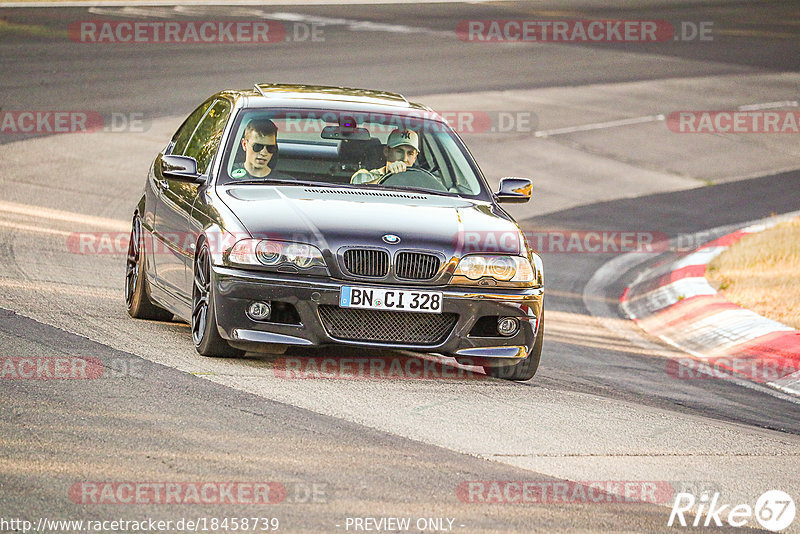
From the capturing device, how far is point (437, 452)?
Result: 622 centimetres

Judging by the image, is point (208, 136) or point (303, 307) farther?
point (208, 136)

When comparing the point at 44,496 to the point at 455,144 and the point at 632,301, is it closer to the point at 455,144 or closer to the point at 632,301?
the point at 455,144

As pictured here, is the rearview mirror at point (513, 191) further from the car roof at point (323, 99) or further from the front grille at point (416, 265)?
the front grille at point (416, 265)

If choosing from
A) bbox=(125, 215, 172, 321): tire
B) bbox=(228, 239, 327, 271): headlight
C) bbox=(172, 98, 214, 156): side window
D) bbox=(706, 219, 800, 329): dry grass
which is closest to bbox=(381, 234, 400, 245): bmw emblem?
bbox=(228, 239, 327, 271): headlight

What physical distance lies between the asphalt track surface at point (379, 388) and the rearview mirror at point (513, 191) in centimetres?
116

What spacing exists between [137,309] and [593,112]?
15632mm

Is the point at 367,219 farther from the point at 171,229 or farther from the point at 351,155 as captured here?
the point at 171,229

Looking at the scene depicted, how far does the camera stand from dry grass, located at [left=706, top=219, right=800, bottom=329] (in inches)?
454

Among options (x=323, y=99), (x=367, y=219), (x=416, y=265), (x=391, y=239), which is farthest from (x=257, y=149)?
(x=416, y=265)

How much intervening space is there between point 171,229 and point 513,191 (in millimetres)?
2198

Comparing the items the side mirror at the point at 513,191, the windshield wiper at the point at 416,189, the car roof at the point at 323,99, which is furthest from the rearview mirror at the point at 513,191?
the car roof at the point at 323,99

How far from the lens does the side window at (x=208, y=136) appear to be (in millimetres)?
8891

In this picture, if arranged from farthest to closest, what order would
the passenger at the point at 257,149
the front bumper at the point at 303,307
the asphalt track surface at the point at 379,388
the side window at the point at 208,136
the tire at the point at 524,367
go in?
the side window at the point at 208,136 → the passenger at the point at 257,149 → the tire at the point at 524,367 → the front bumper at the point at 303,307 → the asphalt track surface at the point at 379,388

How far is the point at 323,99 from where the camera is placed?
912 cm
